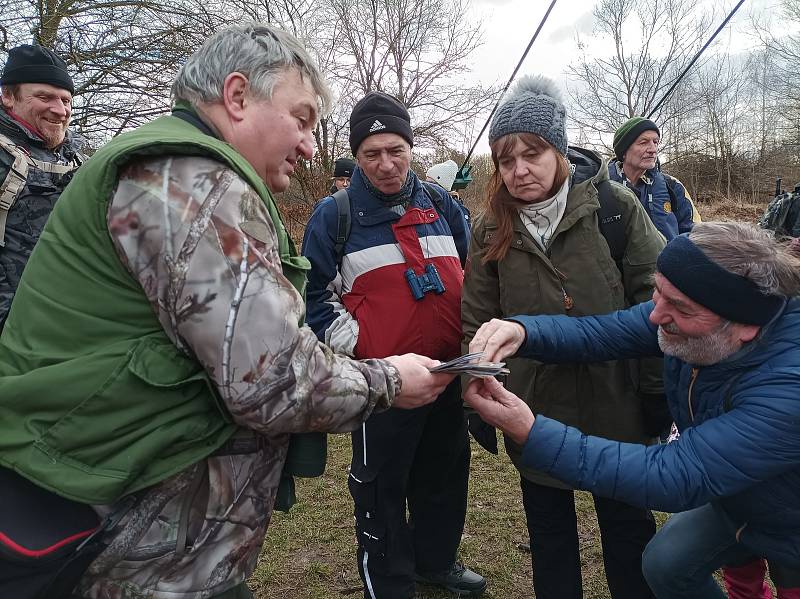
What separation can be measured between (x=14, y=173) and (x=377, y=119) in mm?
2053

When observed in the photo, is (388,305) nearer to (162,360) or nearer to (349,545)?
(162,360)

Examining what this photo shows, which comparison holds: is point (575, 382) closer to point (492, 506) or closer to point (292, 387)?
point (292, 387)

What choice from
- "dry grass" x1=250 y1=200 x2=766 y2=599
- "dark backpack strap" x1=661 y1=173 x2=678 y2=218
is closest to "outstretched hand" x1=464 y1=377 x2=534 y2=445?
"dry grass" x1=250 y1=200 x2=766 y2=599

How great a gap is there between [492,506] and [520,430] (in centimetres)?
229

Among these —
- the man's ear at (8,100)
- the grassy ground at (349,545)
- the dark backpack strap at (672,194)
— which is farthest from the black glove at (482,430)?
the dark backpack strap at (672,194)

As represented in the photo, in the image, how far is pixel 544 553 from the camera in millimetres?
2361

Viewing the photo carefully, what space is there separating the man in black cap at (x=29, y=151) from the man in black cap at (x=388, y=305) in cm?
167

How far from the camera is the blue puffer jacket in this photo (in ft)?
5.23

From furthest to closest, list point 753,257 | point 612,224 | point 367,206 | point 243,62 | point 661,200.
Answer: point 661,200 < point 367,206 < point 612,224 < point 753,257 < point 243,62

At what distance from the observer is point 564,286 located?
2.25 meters

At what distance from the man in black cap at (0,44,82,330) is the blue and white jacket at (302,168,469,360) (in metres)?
1.67

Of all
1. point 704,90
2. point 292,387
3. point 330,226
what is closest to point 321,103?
point 292,387

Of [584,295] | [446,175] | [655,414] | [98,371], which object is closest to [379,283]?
[584,295]

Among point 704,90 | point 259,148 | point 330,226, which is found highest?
point 704,90
